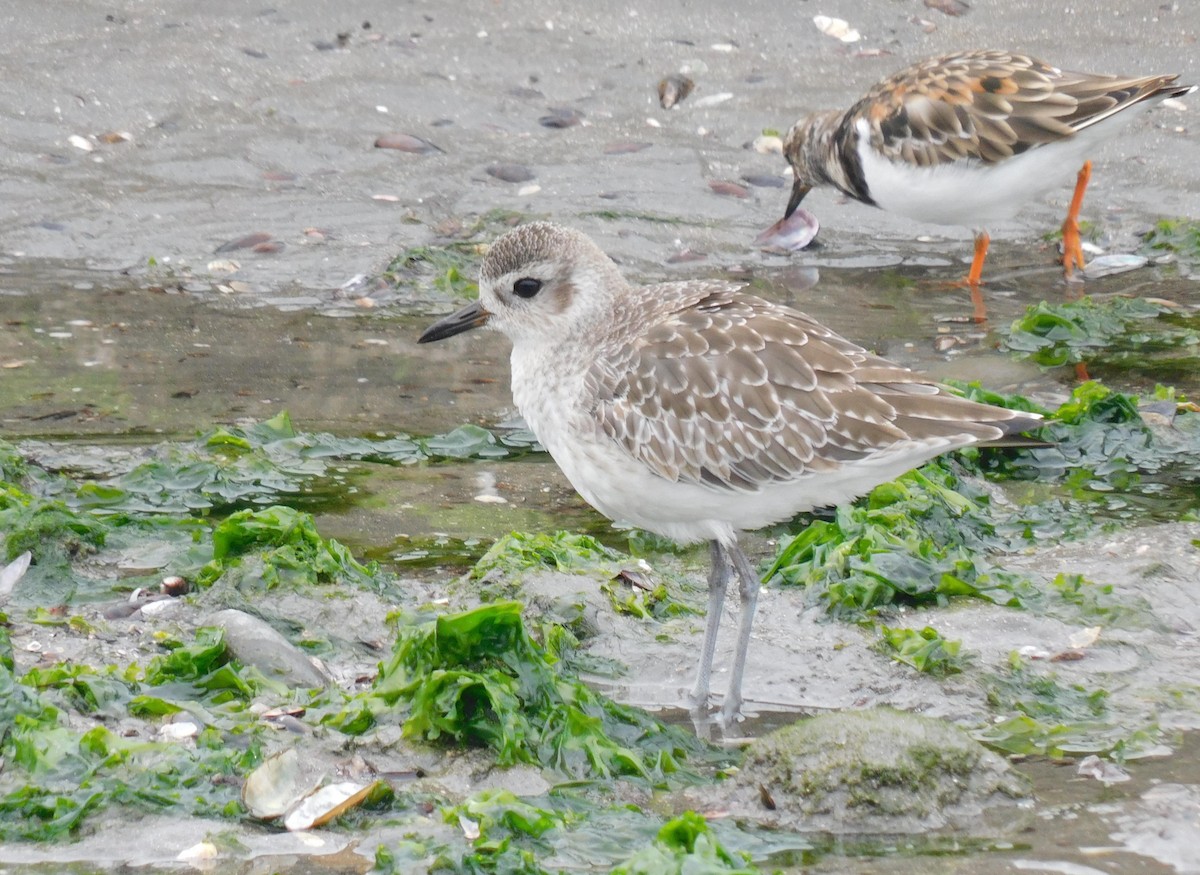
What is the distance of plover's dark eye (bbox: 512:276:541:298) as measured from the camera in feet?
19.0

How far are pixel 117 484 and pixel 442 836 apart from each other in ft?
10.6

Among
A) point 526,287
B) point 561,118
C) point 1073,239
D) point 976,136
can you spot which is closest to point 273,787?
point 526,287

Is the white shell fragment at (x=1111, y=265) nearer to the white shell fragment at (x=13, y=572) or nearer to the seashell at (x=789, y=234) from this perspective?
the seashell at (x=789, y=234)

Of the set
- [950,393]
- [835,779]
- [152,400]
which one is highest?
[950,393]

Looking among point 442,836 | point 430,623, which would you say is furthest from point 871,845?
point 430,623

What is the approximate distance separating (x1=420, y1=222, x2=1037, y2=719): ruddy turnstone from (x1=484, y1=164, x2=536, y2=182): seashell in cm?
497

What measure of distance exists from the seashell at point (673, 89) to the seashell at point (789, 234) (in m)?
1.40

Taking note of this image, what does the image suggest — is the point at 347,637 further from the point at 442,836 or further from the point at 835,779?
the point at 835,779

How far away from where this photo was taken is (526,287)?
5816 millimetres

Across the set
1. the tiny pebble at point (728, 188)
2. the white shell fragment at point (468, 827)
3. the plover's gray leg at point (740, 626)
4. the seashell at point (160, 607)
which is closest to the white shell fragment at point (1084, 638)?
the plover's gray leg at point (740, 626)

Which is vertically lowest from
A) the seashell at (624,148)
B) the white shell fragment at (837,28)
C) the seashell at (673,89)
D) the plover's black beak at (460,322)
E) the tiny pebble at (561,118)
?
the seashell at (624,148)

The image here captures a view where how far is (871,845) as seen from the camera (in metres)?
4.29

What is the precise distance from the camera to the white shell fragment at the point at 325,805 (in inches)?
167

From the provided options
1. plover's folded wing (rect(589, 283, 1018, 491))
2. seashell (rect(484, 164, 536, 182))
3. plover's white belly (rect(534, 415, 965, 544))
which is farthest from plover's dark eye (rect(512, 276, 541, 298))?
seashell (rect(484, 164, 536, 182))
